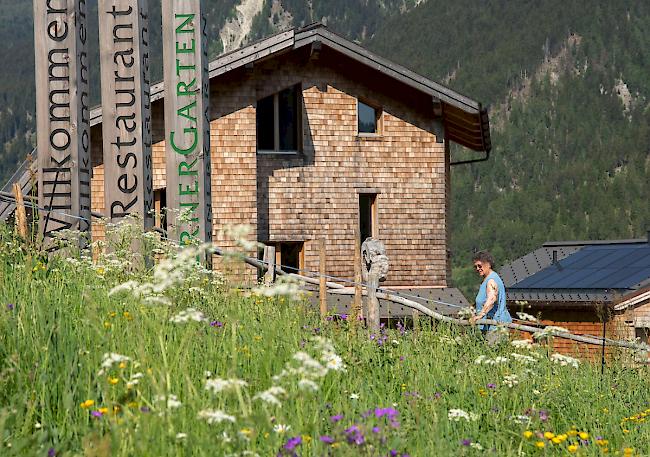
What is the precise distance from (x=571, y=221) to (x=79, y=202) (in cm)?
12765

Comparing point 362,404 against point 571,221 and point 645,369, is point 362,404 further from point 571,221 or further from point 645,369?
point 571,221

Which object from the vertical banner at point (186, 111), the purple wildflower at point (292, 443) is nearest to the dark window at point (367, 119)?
the vertical banner at point (186, 111)

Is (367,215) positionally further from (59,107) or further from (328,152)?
(59,107)

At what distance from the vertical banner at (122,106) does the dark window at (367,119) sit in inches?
499

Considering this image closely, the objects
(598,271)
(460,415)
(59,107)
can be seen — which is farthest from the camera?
(598,271)

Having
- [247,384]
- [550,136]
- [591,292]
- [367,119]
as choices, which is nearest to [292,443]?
[247,384]

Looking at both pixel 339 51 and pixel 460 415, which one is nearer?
pixel 460 415

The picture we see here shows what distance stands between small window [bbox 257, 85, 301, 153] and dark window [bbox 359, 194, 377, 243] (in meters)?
1.84

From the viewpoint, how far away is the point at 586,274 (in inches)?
1228

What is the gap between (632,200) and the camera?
5384 inches

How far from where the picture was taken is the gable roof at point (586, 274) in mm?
29344

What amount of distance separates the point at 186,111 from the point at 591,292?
1843 cm

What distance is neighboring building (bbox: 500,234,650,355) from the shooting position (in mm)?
28875

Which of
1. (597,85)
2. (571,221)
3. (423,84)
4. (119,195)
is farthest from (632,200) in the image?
(119,195)
